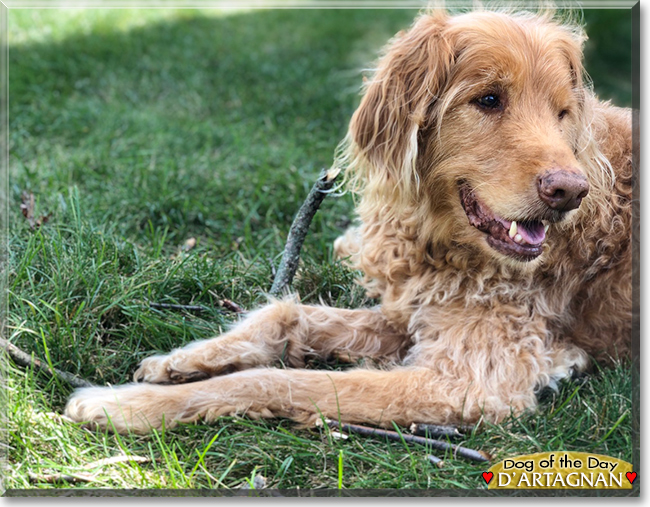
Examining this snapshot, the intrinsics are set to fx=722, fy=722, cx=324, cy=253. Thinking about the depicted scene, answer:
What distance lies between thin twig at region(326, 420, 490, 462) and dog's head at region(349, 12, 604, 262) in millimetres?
837

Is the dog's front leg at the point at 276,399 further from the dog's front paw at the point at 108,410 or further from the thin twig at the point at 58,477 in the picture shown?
the thin twig at the point at 58,477

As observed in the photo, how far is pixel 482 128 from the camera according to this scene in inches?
119

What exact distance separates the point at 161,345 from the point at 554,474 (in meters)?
1.83

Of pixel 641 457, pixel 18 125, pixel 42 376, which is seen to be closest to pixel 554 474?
pixel 641 457

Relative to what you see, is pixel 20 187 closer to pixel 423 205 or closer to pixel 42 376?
pixel 42 376

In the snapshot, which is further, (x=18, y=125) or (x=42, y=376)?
(x=18, y=125)

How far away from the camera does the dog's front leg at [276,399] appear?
3.03 meters

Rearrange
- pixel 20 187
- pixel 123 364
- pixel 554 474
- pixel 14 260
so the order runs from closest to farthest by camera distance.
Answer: pixel 554 474, pixel 123 364, pixel 14 260, pixel 20 187

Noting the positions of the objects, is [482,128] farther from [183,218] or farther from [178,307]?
[183,218]

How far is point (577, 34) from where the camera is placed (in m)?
3.37

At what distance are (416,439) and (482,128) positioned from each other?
133 cm

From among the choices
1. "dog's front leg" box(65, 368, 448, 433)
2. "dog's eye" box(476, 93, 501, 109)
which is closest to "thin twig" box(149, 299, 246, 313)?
"dog's front leg" box(65, 368, 448, 433)

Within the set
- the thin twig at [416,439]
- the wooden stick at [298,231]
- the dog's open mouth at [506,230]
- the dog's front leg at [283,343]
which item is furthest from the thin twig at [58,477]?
the dog's open mouth at [506,230]

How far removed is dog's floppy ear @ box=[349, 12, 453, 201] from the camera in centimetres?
308
